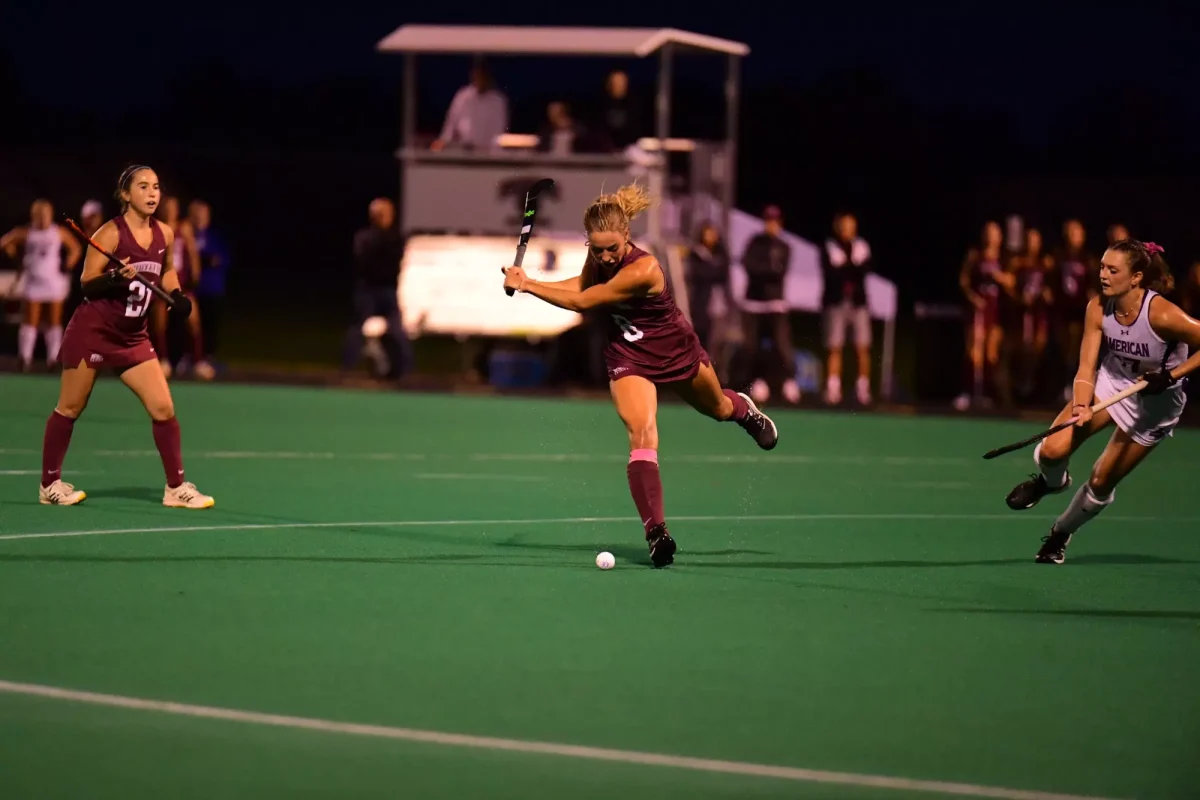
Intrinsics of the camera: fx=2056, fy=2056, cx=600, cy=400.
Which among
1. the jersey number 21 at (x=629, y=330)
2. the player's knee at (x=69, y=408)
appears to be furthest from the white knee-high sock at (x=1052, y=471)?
the player's knee at (x=69, y=408)

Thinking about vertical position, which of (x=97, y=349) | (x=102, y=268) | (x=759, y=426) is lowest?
(x=759, y=426)

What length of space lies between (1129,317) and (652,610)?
9.59 feet

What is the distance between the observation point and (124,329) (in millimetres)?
10820

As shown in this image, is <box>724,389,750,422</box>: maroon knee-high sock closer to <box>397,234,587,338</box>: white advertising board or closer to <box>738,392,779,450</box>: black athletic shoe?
<box>738,392,779,450</box>: black athletic shoe

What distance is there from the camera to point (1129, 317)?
375 inches

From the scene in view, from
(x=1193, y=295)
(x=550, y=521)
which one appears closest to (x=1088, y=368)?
(x=550, y=521)

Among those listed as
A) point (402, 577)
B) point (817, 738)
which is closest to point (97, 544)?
point (402, 577)

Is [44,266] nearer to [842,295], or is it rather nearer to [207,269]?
[207,269]

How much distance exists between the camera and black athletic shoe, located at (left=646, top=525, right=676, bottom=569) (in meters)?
9.13

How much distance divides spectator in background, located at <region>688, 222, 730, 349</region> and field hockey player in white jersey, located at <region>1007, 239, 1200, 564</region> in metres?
11.4

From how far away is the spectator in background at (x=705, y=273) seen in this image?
21.2m

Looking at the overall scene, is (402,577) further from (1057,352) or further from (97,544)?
(1057,352)

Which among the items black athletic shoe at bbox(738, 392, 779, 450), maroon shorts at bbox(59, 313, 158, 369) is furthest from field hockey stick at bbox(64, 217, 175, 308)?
black athletic shoe at bbox(738, 392, 779, 450)

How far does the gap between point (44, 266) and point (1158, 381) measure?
583 inches
